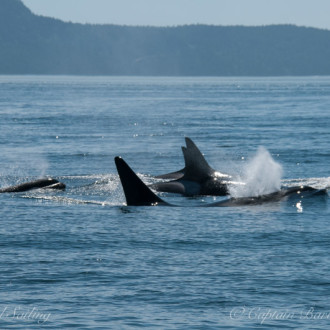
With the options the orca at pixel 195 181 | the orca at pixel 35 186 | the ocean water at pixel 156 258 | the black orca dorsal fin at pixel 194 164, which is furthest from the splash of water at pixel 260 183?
the orca at pixel 35 186

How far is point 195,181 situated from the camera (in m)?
33.6

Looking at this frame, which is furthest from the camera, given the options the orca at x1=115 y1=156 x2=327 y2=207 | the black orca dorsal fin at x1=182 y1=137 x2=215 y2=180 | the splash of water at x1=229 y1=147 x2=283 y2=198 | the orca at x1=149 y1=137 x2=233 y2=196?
the black orca dorsal fin at x1=182 y1=137 x2=215 y2=180

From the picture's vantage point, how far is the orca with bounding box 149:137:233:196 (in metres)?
32.5

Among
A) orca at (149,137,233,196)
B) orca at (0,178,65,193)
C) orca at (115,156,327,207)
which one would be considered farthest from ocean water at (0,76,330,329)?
orca at (149,137,233,196)

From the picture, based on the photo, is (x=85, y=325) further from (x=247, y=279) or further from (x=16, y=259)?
(x=16, y=259)

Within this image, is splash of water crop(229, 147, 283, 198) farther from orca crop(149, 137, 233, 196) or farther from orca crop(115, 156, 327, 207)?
orca crop(115, 156, 327, 207)

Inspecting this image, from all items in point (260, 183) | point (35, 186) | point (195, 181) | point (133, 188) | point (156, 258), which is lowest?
point (156, 258)

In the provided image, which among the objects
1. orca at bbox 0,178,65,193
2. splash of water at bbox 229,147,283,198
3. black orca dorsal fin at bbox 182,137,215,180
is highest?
black orca dorsal fin at bbox 182,137,215,180

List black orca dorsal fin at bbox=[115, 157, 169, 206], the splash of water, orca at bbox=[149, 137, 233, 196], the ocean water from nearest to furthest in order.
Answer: the ocean water
black orca dorsal fin at bbox=[115, 157, 169, 206]
the splash of water
orca at bbox=[149, 137, 233, 196]

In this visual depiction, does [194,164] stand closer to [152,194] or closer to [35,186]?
[35,186]

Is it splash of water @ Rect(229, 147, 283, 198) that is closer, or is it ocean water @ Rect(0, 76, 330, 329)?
ocean water @ Rect(0, 76, 330, 329)

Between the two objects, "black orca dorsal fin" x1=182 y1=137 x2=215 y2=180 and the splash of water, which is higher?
"black orca dorsal fin" x1=182 y1=137 x2=215 y2=180

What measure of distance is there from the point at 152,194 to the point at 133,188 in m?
0.74

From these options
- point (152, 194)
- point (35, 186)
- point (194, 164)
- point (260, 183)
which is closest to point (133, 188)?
point (152, 194)
